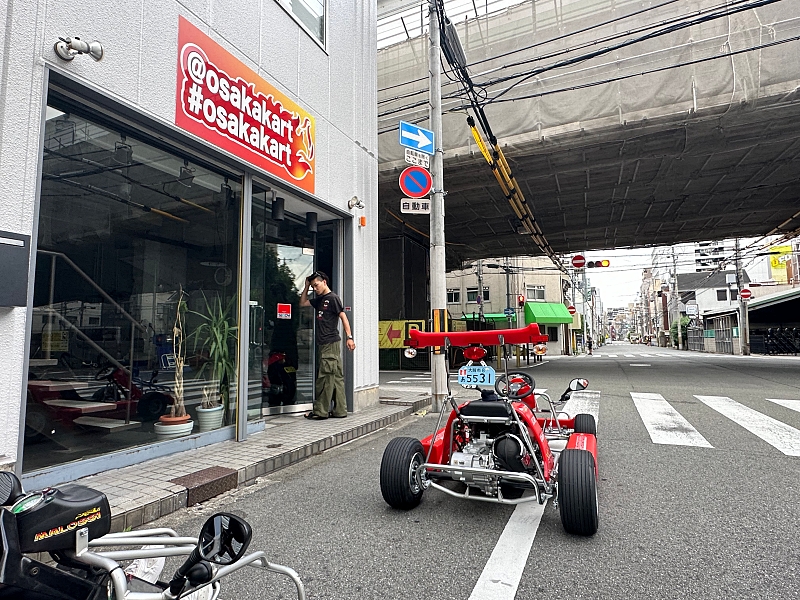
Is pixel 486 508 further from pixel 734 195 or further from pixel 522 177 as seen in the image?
pixel 734 195

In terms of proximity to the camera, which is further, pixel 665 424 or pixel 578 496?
pixel 665 424

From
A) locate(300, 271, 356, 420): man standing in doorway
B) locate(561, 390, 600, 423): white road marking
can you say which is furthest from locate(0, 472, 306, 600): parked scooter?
locate(561, 390, 600, 423): white road marking

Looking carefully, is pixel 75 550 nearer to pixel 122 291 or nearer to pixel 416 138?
pixel 122 291

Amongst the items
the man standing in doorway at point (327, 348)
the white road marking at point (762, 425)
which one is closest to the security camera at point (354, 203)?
the man standing in doorway at point (327, 348)

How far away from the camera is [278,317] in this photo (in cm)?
709

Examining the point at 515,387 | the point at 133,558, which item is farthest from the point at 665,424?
the point at 133,558

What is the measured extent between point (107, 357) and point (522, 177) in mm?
13068

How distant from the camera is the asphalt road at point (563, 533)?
2.34 metres

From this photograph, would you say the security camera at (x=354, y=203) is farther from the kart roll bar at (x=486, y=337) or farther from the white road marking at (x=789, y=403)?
the white road marking at (x=789, y=403)

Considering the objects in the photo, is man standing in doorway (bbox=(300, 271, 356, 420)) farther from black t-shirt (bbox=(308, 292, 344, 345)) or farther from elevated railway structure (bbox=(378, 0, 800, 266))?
elevated railway structure (bbox=(378, 0, 800, 266))

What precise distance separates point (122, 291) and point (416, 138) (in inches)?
220

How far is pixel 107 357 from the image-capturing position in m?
4.83

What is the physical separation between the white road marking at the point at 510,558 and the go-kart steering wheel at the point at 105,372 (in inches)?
166

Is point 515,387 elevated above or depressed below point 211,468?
above
